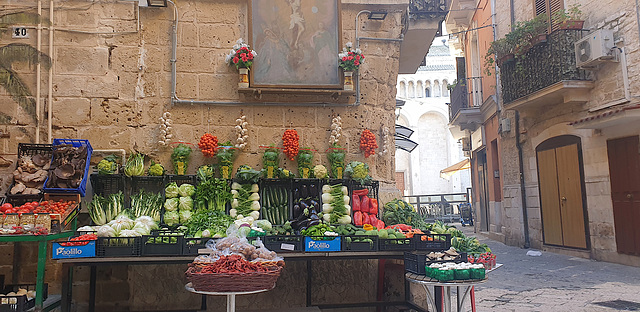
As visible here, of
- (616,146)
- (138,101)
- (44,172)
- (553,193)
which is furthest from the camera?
(553,193)

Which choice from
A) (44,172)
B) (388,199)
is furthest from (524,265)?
(44,172)

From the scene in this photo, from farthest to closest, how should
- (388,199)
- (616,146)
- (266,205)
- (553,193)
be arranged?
(553,193), (616,146), (388,199), (266,205)

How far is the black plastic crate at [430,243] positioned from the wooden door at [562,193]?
7747 millimetres

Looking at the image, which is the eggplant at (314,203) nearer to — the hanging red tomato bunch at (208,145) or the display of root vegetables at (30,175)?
the hanging red tomato bunch at (208,145)

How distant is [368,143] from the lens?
7055mm

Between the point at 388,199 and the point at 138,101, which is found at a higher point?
the point at 138,101

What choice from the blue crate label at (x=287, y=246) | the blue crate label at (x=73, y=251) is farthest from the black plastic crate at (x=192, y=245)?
the blue crate label at (x=73, y=251)

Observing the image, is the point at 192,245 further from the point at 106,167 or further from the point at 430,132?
the point at 430,132

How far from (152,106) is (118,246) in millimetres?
2666

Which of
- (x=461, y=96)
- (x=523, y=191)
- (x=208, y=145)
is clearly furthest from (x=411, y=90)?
(x=208, y=145)

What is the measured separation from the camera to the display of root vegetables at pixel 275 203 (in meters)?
6.38

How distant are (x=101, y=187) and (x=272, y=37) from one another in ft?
10.2

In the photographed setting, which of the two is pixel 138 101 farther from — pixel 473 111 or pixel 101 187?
pixel 473 111

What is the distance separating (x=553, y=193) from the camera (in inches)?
487
